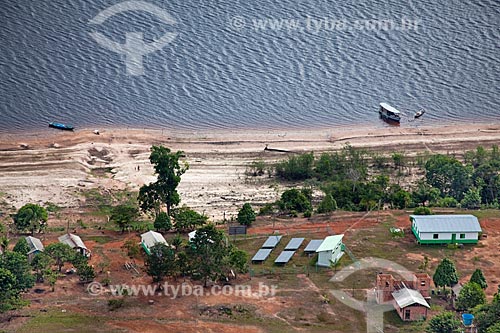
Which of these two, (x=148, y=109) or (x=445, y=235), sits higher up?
(x=148, y=109)

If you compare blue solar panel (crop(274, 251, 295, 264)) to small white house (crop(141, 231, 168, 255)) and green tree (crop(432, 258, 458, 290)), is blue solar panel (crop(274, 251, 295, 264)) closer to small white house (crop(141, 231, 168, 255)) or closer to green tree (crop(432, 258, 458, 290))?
small white house (crop(141, 231, 168, 255))

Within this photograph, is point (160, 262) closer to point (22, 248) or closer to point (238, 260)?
point (238, 260)

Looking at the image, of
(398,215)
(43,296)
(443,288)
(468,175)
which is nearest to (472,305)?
(443,288)

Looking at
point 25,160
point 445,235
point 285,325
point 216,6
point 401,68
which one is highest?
point 216,6

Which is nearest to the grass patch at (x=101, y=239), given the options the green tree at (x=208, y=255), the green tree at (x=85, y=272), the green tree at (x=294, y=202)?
the green tree at (x=85, y=272)

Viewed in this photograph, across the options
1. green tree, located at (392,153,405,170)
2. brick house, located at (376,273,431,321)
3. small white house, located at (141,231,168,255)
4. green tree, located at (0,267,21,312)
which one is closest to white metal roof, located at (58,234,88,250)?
small white house, located at (141,231,168,255)

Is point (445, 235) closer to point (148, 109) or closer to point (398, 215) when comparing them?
point (398, 215)

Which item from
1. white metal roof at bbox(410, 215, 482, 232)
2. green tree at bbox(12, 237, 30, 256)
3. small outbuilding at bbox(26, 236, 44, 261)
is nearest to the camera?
green tree at bbox(12, 237, 30, 256)
